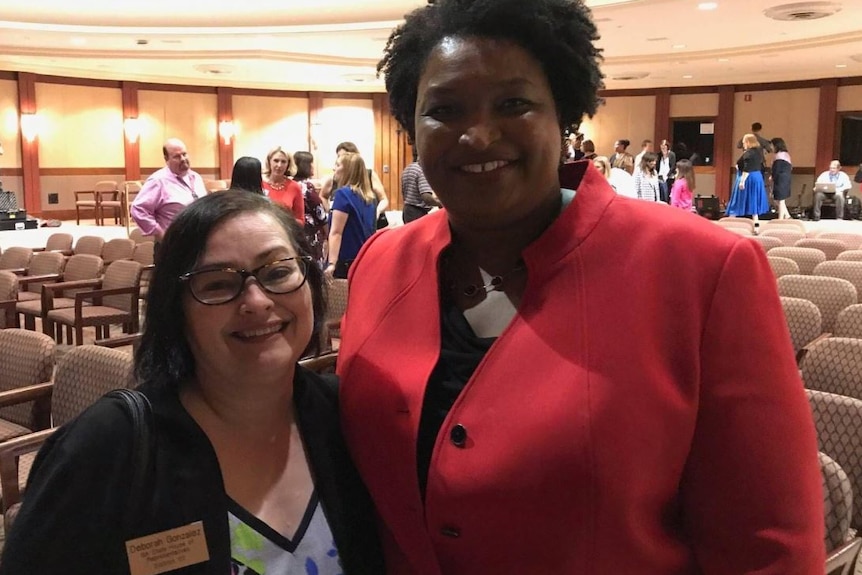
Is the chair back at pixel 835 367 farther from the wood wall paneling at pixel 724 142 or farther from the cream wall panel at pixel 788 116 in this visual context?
the cream wall panel at pixel 788 116

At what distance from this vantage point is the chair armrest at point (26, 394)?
A: 118 inches

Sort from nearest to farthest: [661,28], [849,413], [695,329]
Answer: [695,329], [849,413], [661,28]

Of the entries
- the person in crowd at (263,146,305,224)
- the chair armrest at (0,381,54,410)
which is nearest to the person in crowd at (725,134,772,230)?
the person in crowd at (263,146,305,224)

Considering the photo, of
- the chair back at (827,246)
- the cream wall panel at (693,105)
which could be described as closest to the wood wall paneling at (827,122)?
the cream wall panel at (693,105)

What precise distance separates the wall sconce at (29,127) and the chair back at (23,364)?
1353 cm

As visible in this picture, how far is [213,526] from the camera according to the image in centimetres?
116

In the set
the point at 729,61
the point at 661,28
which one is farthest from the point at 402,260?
the point at 729,61

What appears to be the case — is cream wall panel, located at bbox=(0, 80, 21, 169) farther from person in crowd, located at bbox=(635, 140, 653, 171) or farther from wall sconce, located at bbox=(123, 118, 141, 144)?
person in crowd, located at bbox=(635, 140, 653, 171)

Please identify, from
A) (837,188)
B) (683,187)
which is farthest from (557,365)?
(837,188)

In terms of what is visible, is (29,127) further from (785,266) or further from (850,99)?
(850,99)

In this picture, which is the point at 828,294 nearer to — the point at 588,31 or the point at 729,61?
the point at 588,31

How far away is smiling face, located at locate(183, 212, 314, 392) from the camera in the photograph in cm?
123

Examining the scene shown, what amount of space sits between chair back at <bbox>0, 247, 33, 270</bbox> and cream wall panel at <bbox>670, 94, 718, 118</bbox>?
14876mm

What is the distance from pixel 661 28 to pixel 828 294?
7940 millimetres
